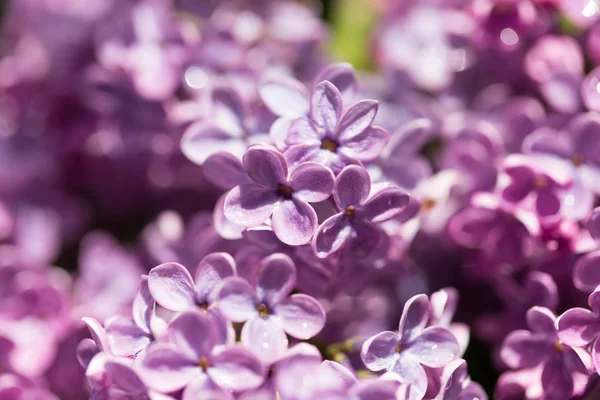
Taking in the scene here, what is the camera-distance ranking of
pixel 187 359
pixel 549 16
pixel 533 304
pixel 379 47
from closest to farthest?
1. pixel 187 359
2. pixel 533 304
3. pixel 549 16
4. pixel 379 47

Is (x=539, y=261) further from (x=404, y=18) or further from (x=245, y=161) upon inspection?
(x=404, y=18)

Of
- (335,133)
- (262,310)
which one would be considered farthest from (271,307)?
(335,133)

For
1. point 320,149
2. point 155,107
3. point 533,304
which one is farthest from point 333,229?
point 155,107

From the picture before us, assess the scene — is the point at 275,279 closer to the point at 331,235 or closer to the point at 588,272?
the point at 331,235

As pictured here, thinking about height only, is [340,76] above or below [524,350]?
above

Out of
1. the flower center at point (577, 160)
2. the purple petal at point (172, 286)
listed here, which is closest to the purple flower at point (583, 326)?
the flower center at point (577, 160)

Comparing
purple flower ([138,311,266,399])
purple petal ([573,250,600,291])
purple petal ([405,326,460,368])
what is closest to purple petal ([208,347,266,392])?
purple flower ([138,311,266,399])
